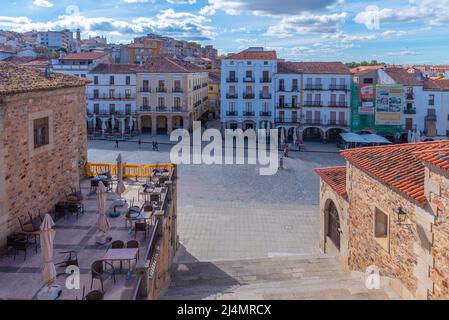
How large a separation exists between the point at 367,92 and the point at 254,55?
45.0 feet

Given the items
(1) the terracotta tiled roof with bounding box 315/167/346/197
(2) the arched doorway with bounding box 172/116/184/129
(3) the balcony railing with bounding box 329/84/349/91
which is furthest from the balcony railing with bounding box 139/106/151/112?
(1) the terracotta tiled roof with bounding box 315/167/346/197

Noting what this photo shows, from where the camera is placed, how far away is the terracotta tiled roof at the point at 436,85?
47344 millimetres

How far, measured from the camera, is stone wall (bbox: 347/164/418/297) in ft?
33.8

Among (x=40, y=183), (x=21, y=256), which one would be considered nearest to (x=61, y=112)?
(x=40, y=183)

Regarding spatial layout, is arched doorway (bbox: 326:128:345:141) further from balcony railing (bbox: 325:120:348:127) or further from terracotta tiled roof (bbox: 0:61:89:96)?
terracotta tiled roof (bbox: 0:61:89:96)

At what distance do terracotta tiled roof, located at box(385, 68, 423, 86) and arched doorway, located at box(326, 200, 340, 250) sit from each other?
3535cm

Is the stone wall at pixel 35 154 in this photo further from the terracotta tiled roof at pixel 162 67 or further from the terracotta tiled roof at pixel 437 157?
the terracotta tiled roof at pixel 162 67

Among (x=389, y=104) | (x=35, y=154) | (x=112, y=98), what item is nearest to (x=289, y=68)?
(x=389, y=104)

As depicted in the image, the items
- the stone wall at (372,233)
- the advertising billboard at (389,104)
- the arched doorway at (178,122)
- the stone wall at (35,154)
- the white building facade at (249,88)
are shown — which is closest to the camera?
the stone wall at (372,233)

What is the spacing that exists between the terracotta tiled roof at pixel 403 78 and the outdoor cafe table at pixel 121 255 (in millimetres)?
44056

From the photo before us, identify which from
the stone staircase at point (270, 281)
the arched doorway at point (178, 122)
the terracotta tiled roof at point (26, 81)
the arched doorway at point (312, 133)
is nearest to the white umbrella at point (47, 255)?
the stone staircase at point (270, 281)

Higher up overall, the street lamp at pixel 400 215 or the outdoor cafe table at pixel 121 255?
the street lamp at pixel 400 215

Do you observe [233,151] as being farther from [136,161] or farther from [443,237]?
[443,237]

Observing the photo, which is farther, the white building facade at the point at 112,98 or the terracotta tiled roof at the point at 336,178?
the white building facade at the point at 112,98
